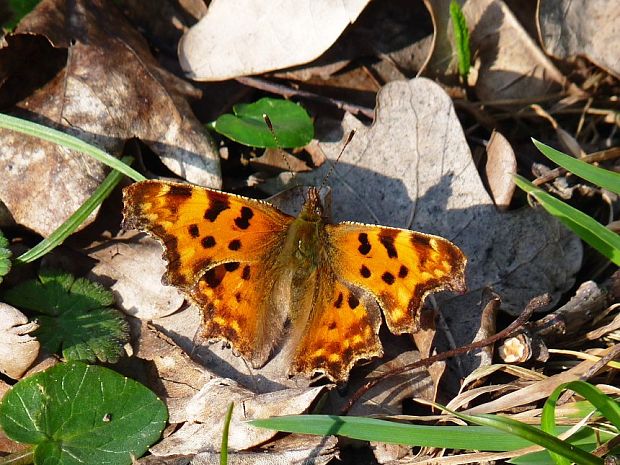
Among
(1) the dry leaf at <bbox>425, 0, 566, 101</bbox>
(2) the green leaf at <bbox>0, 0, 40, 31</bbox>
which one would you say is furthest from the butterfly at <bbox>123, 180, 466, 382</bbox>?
(1) the dry leaf at <bbox>425, 0, 566, 101</bbox>

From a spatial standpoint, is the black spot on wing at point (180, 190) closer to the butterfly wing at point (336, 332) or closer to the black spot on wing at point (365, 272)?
the butterfly wing at point (336, 332)

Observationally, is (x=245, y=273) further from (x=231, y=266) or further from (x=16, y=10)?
(x=16, y=10)

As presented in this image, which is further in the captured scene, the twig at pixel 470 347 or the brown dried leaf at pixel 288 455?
the twig at pixel 470 347

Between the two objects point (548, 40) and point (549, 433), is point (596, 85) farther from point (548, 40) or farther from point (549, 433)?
point (549, 433)

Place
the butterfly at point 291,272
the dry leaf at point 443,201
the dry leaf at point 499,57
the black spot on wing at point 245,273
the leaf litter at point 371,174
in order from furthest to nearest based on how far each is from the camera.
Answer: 1. the dry leaf at point 499,57
2. the dry leaf at point 443,201
3. the black spot on wing at point 245,273
4. the leaf litter at point 371,174
5. the butterfly at point 291,272

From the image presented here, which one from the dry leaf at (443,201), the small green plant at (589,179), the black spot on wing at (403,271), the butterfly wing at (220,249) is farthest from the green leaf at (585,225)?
the butterfly wing at (220,249)

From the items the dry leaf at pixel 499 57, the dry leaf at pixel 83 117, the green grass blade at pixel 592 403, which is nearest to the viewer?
the green grass blade at pixel 592 403

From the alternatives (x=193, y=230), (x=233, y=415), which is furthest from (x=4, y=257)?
(x=233, y=415)

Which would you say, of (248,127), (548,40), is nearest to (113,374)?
(248,127)
